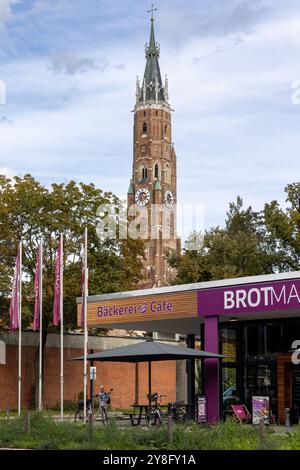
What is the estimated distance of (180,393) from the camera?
4616 cm

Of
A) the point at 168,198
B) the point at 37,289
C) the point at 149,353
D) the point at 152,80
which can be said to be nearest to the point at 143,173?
the point at 168,198

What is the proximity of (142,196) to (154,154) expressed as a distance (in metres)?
8.41

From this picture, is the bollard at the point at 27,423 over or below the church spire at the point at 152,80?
below

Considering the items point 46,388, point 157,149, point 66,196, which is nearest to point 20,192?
point 66,196

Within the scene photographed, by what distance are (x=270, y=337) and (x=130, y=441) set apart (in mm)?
13625

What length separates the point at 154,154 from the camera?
16062cm

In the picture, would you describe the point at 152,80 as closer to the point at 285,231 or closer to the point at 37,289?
the point at 285,231

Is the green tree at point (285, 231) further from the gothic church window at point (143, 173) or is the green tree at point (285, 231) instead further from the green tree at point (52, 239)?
the gothic church window at point (143, 173)

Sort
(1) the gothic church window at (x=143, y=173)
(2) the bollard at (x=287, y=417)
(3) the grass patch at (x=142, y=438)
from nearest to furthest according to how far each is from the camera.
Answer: (3) the grass patch at (x=142, y=438) → (2) the bollard at (x=287, y=417) → (1) the gothic church window at (x=143, y=173)

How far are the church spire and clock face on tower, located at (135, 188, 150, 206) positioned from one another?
1798 cm

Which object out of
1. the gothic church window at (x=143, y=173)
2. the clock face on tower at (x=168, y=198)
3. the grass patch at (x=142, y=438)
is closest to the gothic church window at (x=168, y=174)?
the clock face on tower at (x=168, y=198)

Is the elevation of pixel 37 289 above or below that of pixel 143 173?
below

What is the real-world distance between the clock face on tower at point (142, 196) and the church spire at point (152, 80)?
1798 centimetres

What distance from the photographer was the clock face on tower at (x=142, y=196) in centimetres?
15950
